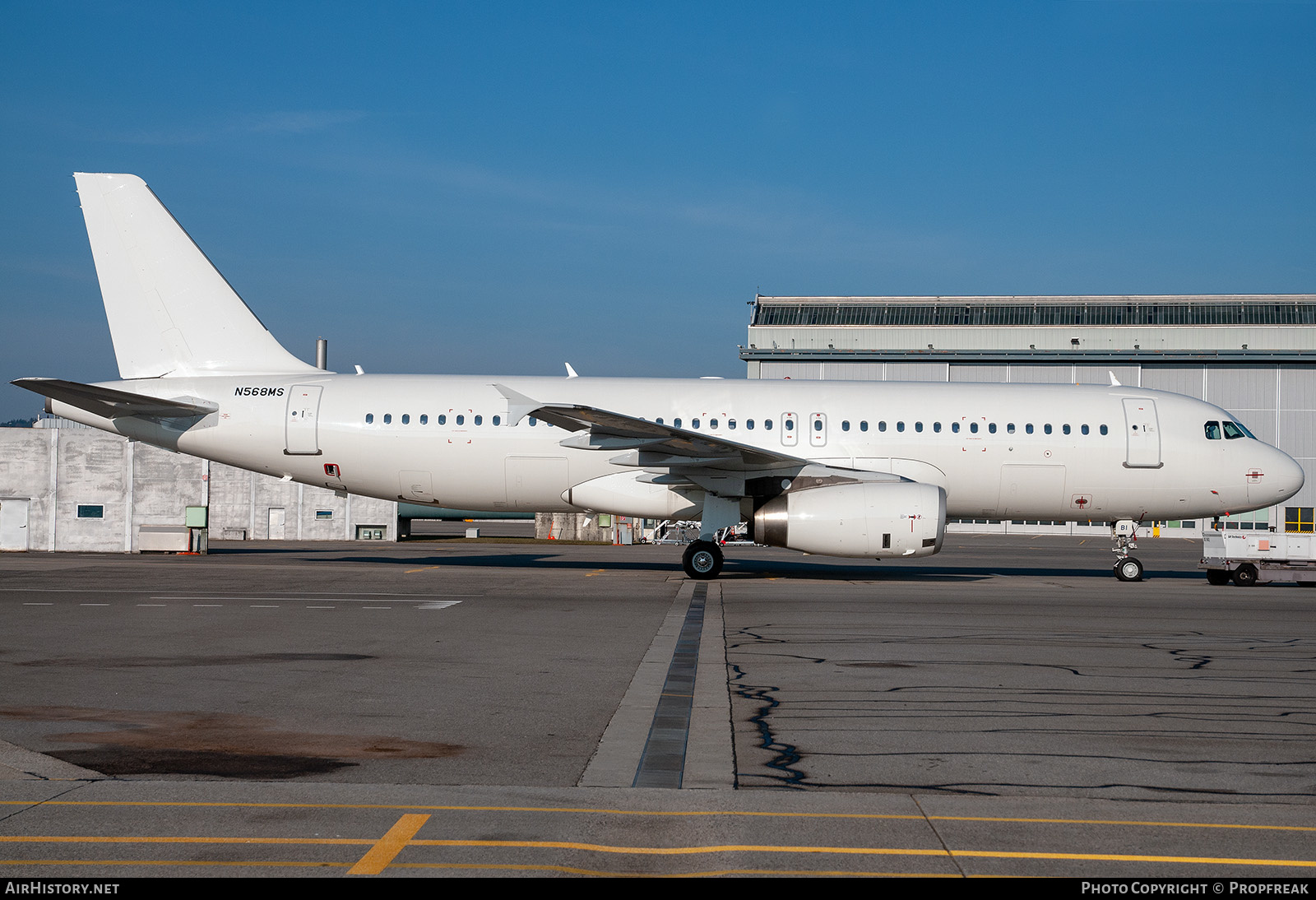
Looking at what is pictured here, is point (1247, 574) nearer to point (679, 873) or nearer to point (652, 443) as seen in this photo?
point (652, 443)

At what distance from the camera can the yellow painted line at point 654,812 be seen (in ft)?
16.0

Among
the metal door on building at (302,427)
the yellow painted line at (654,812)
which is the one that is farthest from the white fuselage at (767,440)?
the yellow painted line at (654,812)

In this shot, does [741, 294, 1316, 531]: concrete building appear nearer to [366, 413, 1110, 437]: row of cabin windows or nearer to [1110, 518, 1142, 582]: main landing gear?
[1110, 518, 1142, 582]: main landing gear

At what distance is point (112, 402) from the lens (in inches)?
817

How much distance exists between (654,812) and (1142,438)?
1954 cm

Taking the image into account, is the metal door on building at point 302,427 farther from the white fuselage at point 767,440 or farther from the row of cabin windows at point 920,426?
the row of cabin windows at point 920,426

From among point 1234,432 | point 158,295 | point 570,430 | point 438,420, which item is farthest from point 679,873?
point 1234,432

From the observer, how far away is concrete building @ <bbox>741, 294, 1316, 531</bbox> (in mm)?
49312

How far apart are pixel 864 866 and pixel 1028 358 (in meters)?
50.5

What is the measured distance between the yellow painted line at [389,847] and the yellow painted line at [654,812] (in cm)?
20

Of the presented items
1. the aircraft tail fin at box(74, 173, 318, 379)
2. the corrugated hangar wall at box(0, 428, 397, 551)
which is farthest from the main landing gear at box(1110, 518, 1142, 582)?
the corrugated hangar wall at box(0, 428, 397, 551)

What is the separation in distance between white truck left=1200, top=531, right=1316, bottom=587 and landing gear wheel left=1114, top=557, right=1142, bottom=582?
1.35 meters

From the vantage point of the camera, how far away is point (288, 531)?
3925 centimetres

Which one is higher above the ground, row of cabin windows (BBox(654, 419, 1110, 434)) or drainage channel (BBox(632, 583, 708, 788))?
row of cabin windows (BBox(654, 419, 1110, 434))
